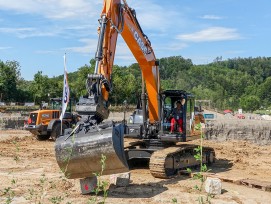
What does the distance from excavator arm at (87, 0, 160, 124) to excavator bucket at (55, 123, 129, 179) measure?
1.76ft

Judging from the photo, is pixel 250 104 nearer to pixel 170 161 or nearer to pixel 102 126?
pixel 170 161

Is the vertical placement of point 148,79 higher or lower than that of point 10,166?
higher

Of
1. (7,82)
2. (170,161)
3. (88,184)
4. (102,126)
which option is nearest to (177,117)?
(170,161)

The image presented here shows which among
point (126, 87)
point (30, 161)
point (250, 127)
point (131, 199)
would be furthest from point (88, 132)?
point (126, 87)

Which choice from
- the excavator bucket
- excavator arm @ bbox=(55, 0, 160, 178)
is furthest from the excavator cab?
the excavator bucket

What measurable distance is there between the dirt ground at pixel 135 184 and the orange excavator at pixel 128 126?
51 centimetres

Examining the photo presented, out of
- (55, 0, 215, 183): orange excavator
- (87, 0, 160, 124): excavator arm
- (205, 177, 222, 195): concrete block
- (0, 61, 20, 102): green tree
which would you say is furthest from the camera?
(0, 61, 20, 102): green tree

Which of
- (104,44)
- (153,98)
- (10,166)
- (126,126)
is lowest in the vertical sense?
(10,166)

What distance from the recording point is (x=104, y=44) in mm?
9516

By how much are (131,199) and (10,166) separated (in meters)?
5.98

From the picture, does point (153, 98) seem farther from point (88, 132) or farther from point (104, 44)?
point (88, 132)

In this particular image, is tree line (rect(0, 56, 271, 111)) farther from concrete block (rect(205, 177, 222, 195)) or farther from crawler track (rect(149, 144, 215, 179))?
concrete block (rect(205, 177, 222, 195))

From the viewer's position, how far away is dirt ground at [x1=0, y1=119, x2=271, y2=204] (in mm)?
8500

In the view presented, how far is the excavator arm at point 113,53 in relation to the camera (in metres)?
8.48
